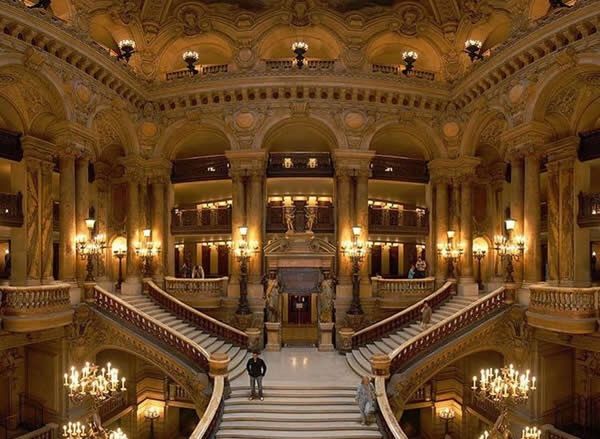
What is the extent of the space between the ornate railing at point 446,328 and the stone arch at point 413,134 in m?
7.44

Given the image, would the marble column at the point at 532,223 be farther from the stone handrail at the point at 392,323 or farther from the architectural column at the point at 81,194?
the architectural column at the point at 81,194

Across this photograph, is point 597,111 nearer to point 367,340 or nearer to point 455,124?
point 455,124

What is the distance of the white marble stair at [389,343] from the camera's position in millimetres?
15727

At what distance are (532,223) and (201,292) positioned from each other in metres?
12.6

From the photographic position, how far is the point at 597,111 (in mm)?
16203

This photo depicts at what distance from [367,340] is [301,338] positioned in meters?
3.93

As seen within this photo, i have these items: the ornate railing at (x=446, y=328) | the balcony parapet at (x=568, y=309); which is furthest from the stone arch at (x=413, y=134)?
the balcony parapet at (x=568, y=309)

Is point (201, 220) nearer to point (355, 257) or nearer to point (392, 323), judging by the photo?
point (355, 257)

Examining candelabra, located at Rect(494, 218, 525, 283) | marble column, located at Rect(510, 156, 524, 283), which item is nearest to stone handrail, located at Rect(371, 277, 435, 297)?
candelabra, located at Rect(494, 218, 525, 283)

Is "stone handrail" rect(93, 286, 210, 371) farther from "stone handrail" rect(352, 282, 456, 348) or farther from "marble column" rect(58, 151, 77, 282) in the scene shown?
"stone handrail" rect(352, 282, 456, 348)

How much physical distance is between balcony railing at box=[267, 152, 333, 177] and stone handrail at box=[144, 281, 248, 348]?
262 inches

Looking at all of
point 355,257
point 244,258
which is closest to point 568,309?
point 355,257

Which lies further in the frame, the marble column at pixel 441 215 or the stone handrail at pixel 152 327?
the marble column at pixel 441 215

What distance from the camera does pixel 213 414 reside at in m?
11.8
